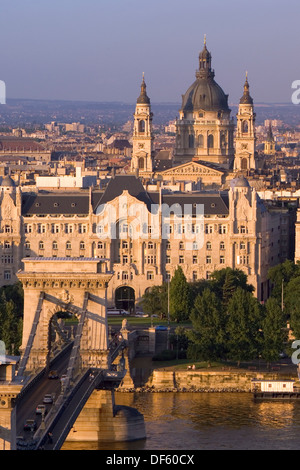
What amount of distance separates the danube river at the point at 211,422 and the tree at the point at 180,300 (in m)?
12.8

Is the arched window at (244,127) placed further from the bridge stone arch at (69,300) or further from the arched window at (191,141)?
the bridge stone arch at (69,300)

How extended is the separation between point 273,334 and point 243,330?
1154 mm

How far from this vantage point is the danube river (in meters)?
61.8

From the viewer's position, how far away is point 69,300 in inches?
2427

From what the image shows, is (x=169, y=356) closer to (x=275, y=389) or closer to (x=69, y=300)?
(x=275, y=389)

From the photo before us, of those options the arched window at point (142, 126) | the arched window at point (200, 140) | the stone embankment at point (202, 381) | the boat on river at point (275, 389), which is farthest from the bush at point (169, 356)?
the arched window at point (200, 140)

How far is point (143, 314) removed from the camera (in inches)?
3538

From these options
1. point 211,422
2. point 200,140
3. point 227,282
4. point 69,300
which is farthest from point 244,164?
point 69,300

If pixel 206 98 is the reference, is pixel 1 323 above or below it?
below

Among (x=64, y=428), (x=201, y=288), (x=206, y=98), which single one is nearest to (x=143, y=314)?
(x=201, y=288)

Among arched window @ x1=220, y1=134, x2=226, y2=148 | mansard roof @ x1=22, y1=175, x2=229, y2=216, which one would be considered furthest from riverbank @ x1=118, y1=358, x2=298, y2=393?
arched window @ x1=220, y1=134, x2=226, y2=148

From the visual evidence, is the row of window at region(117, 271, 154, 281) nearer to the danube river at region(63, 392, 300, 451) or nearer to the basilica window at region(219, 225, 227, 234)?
the basilica window at region(219, 225, 227, 234)
